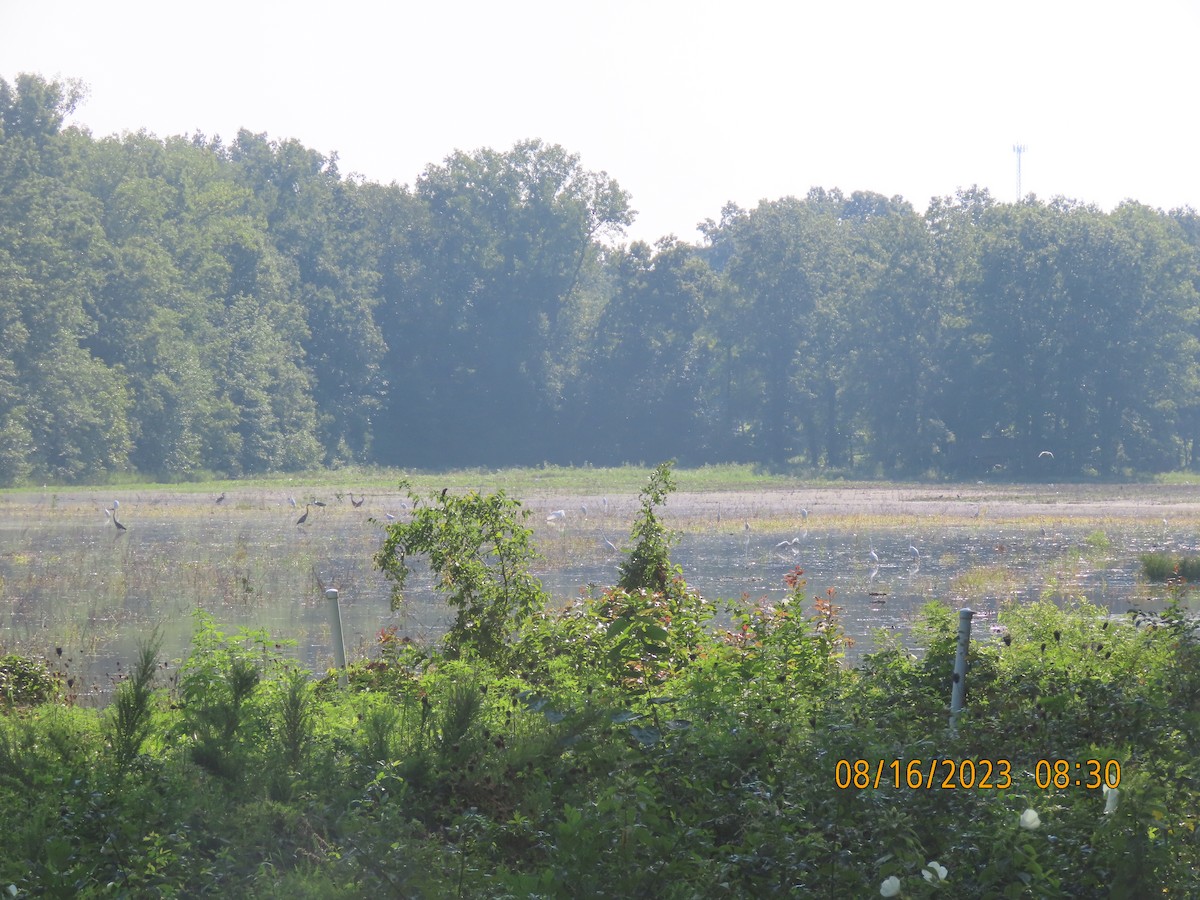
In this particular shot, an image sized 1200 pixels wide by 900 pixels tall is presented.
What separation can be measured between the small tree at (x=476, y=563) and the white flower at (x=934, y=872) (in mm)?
4290

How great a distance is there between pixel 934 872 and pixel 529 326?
77461 mm

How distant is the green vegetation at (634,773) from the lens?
4668 mm

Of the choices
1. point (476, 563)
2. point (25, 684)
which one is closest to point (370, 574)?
point (25, 684)

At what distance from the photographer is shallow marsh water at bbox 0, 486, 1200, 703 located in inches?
597

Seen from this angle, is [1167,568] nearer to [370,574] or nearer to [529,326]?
[370,574]

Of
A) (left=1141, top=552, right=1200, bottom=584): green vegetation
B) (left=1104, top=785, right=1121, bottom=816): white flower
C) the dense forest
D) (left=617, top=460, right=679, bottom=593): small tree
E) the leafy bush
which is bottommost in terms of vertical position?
(left=1141, top=552, right=1200, bottom=584): green vegetation

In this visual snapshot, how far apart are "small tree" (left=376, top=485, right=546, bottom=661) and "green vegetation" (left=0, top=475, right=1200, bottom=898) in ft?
0.67

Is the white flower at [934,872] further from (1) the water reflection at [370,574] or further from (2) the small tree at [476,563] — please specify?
(1) the water reflection at [370,574]

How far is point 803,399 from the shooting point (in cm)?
7425

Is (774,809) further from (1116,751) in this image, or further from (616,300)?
(616,300)
